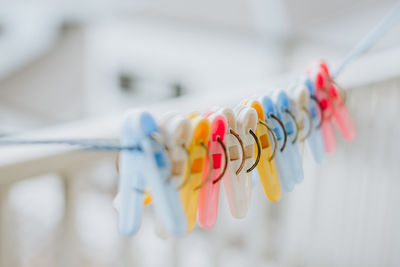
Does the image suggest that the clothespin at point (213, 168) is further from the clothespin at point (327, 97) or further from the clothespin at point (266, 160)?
the clothespin at point (327, 97)

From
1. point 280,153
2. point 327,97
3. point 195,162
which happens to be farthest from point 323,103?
point 195,162

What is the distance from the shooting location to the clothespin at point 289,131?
437mm

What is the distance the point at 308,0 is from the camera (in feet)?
7.87

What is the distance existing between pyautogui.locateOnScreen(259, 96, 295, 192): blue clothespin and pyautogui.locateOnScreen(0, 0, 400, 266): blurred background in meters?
0.26

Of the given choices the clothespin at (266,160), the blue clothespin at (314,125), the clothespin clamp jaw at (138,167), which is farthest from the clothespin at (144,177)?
the blue clothespin at (314,125)

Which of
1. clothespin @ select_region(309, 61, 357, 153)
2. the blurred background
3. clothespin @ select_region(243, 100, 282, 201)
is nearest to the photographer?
clothespin @ select_region(243, 100, 282, 201)

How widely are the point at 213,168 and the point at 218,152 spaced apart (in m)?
0.02

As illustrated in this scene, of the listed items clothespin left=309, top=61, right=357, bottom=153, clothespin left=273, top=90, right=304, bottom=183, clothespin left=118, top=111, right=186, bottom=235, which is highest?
clothespin left=309, top=61, right=357, bottom=153

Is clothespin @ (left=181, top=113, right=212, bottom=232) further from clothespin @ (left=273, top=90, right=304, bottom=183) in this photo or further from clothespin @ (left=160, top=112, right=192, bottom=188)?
clothespin @ (left=273, top=90, right=304, bottom=183)

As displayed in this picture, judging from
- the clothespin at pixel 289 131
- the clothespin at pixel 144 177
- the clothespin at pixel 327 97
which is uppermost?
the clothespin at pixel 327 97

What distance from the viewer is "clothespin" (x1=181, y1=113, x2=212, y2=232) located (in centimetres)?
33

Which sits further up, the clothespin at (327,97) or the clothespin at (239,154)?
the clothespin at (327,97)

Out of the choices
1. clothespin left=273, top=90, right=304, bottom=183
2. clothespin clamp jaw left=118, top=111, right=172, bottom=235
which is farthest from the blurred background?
clothespin left=273, top=90, right=304, bottom=183

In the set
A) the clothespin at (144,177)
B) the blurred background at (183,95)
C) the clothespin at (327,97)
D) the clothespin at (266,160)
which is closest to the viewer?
the clothespin at (144,177)
